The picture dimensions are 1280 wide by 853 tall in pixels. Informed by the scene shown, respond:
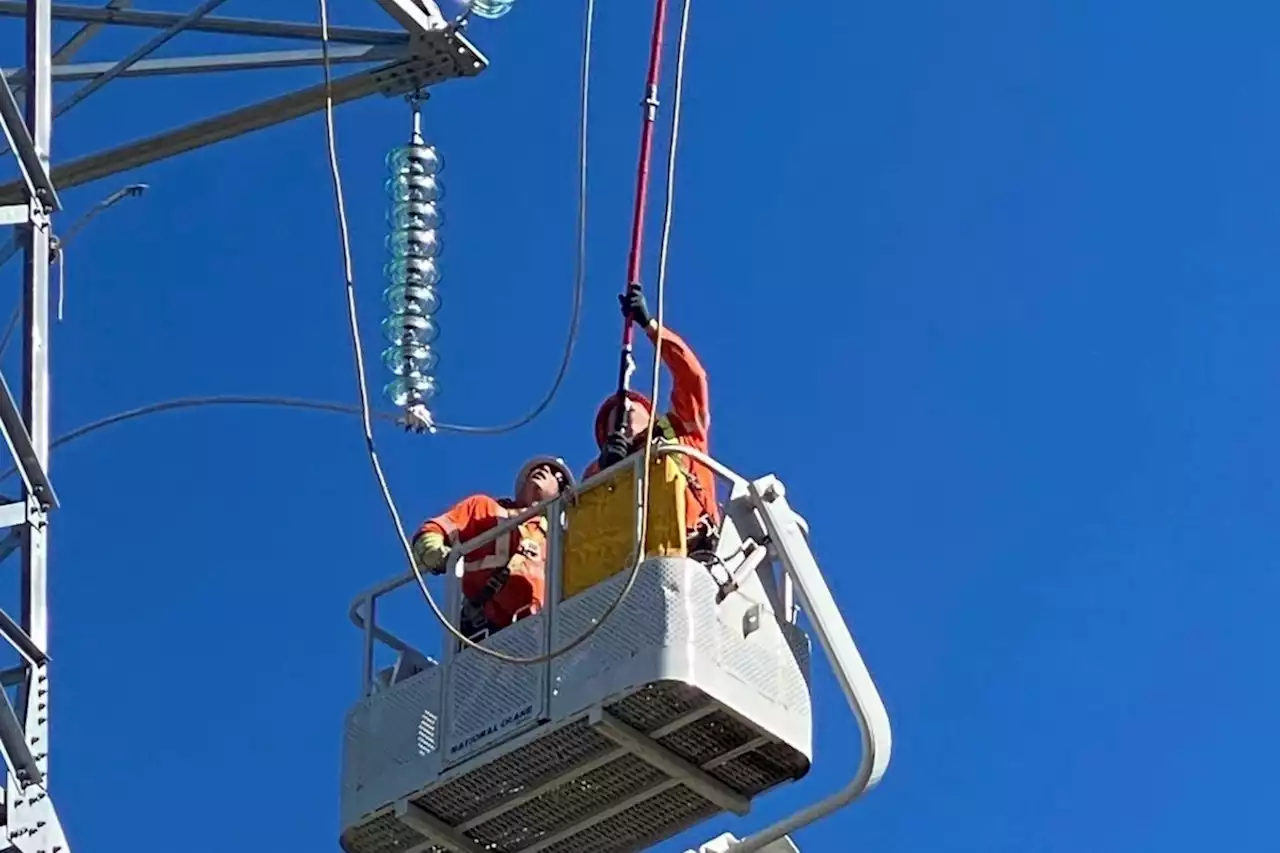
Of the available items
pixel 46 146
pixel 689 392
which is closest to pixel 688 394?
pixel 689 392

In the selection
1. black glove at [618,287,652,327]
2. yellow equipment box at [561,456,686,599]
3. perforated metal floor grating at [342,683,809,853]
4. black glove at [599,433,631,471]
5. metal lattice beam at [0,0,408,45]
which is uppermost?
metal lattice beam at [0,0,408,45]

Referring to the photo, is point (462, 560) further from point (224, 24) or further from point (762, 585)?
point (224, 24)

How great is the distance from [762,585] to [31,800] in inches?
122

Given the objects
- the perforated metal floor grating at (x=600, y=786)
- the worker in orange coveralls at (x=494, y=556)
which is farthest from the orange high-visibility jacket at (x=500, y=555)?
the perforated metal floor grating at (x=600, y=786)

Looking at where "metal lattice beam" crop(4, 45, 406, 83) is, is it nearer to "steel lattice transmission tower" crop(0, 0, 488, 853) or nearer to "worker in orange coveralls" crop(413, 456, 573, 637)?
"steel lattice transmission tower" crop(0, 0, 488, 853)

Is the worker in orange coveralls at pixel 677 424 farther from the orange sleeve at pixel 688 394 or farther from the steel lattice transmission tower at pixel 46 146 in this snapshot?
the steel lattice transmission tower at pixel 46 146

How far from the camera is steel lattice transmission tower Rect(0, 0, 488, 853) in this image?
14688 millimetres

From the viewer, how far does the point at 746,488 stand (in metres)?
15.4

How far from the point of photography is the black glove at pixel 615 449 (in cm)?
1573

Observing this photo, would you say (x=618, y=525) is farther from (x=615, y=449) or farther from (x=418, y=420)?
(x=418, y=420)

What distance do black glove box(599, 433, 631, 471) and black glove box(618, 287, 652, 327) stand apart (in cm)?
49

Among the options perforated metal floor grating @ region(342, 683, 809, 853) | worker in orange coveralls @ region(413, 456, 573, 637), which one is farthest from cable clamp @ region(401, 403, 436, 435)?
perforated metal floor grating @ region(342, 683, 809, 853)

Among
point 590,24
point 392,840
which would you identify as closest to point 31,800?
point 392,840

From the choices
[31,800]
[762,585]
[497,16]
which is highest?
[497,16]
